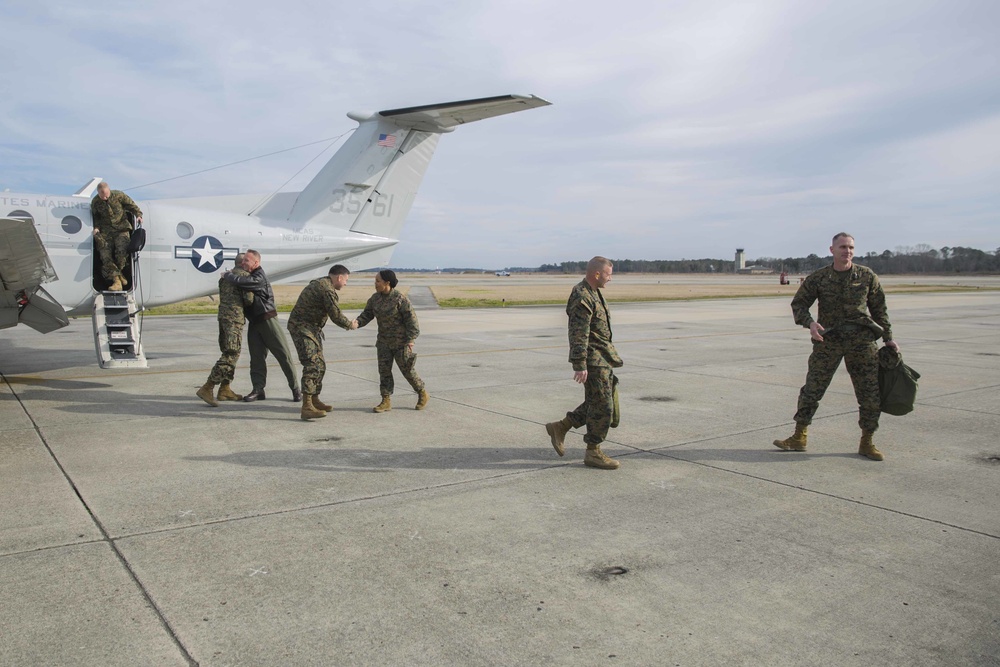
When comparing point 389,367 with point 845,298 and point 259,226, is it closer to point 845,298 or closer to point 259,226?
point 845,298

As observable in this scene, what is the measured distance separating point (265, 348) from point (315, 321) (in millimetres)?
1297

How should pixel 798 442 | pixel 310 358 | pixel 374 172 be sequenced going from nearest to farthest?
pixel 798 442
pixel 310 358
pixel 374 172

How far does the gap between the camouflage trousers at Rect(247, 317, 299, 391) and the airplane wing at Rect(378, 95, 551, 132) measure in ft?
17.4

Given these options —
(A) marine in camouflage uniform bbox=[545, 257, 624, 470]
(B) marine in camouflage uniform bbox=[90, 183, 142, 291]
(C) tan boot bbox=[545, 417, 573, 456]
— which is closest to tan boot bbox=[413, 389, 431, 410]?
(C) tan boot bbox=[545, 417, 573, 456]

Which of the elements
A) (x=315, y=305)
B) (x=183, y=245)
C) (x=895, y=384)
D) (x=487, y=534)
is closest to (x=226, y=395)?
(x=315, y=305)

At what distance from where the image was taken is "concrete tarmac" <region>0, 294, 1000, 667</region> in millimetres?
3279

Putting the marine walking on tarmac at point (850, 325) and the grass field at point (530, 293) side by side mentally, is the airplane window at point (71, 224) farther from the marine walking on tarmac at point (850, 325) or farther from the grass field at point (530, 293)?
the marine walking on tarmac at point (850, 325)

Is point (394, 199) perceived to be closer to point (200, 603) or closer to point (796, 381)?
point (796, 381)

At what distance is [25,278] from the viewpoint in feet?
29.2

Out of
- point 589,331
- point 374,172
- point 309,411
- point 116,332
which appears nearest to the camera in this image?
point 589,331

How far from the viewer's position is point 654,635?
3332mm

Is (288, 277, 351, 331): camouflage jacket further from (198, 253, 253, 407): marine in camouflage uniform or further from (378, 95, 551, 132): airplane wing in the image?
(378, 95, 551, 132): airplane wing

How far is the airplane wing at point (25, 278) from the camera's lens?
7.85 metres

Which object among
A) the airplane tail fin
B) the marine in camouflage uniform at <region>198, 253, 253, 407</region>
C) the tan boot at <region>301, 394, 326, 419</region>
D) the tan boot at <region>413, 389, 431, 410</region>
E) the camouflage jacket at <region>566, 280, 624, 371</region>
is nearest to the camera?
the camouflage jacket at <region>566, 280, 624, 371</region>
